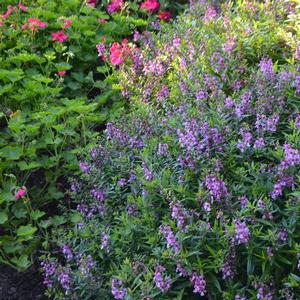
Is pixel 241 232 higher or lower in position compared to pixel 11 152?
higher

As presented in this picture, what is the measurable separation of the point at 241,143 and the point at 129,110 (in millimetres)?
1479

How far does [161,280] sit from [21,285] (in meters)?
1.25

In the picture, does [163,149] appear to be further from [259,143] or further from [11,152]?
[11,152]

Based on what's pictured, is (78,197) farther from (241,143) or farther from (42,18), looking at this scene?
(42,18)

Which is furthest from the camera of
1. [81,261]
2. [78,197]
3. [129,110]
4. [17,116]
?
[129,110]

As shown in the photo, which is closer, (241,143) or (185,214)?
(185,214)

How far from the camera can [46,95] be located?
13.2 ft

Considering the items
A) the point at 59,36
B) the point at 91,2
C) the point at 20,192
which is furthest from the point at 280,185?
the point at 91,2

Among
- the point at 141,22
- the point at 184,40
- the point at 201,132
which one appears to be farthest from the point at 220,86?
the point at 141,22

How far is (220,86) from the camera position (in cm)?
352

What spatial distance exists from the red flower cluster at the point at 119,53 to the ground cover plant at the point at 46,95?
1 cm

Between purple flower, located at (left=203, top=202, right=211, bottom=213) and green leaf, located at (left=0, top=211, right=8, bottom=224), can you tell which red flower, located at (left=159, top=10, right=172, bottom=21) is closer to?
green leaf, located at (left=0, top=211, right=8, bottom=224)

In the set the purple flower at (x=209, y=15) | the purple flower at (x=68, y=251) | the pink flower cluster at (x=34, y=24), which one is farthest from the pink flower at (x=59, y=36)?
the purple flower at (x=68, y=251)

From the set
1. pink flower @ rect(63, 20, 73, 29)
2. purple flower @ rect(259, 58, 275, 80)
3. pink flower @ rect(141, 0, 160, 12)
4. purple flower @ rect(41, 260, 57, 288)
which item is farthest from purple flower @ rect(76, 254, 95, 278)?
pink flower @ rect(141, 0, 160, 12)
